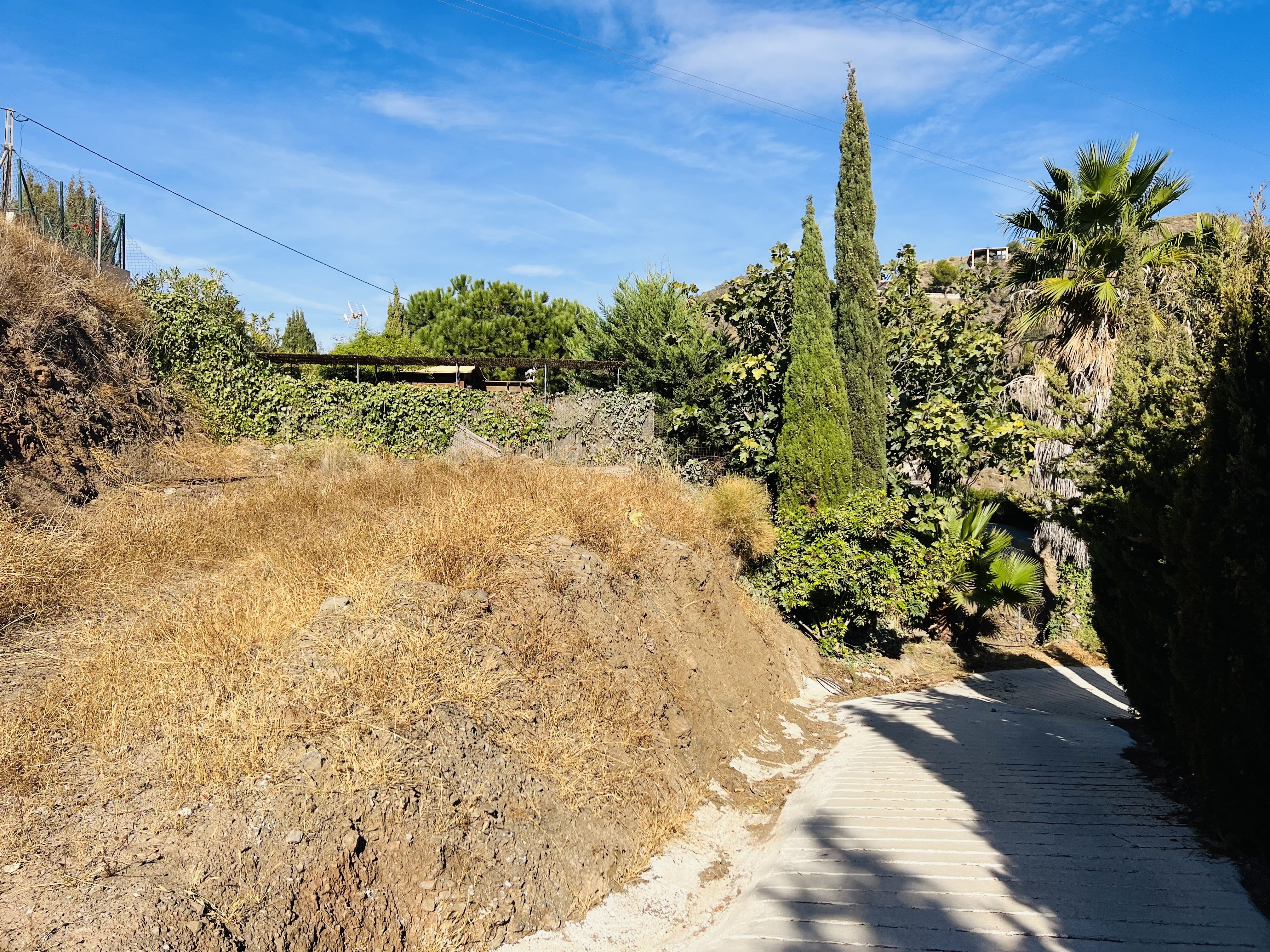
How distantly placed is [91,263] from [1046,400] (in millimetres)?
18839

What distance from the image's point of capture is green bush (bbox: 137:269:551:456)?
13.4 meters

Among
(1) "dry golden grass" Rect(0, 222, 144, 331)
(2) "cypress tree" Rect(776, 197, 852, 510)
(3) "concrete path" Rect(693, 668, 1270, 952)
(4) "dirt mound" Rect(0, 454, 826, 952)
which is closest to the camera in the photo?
(4) "dirt mound" Rect(0, 454, 826, 952)

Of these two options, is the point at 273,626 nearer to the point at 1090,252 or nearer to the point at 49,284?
the point at 49,284

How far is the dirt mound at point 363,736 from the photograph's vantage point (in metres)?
3.78

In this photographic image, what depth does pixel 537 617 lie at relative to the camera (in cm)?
671

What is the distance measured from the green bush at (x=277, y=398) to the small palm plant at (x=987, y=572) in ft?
27.5

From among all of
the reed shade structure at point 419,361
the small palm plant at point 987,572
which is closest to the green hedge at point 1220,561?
the small palm plant at point 987,572

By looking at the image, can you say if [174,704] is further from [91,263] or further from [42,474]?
[91,263]

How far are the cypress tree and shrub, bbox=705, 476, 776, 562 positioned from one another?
1421 millimetres

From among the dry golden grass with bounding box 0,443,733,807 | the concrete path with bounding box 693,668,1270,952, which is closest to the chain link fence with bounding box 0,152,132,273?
the dry golden grass with bounding box 0,443,733,807

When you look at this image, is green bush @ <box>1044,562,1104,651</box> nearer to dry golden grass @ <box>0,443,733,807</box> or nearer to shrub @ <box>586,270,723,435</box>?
shrub @ <box>586,270,723,435</box>

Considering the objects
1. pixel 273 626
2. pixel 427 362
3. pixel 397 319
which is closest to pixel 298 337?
pixel 397 319

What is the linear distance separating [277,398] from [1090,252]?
16.4 m

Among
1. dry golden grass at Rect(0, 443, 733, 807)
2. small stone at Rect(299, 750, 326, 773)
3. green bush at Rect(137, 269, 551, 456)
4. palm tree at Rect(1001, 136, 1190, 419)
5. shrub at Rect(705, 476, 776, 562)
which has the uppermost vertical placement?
palm tree at Rect(1001, 136, 1190, 419)
